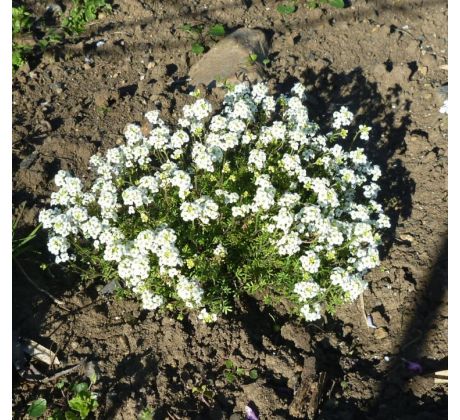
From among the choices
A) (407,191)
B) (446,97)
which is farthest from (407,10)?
(407,191)

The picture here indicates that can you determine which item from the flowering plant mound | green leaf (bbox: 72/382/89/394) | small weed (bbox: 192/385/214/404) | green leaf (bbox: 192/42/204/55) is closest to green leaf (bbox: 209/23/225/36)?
green leaf (bbox: 192/42/204/55)

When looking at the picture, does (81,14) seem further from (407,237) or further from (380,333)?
(380,333)

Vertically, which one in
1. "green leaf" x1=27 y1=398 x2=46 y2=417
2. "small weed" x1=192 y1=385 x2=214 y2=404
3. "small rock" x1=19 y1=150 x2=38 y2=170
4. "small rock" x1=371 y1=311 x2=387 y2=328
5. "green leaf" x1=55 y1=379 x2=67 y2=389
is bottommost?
"green leaf" x1=27 y1=398 x2=46 y2=417

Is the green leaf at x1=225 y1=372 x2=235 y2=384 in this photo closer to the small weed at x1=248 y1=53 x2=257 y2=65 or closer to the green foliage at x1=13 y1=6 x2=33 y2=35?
the small weed at x1=248 y1=53 x2=257 y2=65

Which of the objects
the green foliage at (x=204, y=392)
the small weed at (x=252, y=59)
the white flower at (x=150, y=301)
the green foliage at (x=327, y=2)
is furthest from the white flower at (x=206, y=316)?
the green foliage at (x=327, y=2)

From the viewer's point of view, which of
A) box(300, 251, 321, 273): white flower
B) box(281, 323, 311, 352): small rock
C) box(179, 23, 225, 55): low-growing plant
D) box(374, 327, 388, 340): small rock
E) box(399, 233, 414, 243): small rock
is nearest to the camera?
box(300, 251, 321, 273): white flower

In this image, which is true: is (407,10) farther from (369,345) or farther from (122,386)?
(122,386)
